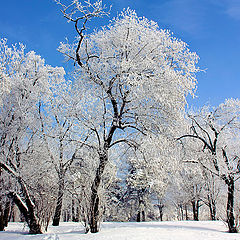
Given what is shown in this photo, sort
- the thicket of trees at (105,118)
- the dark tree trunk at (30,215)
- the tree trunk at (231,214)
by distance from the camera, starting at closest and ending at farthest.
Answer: the thicket of trees at (105,118) < the dark tree trunk at (30,215) < the tree trunk at (231,214)

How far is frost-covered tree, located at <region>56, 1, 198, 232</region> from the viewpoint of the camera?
27.3 ft

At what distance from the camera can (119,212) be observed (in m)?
23.4

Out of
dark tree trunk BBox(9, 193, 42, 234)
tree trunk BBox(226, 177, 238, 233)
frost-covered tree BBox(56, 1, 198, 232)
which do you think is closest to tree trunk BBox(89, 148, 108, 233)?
frost-covered tree BBox(56, 1, 198, 232)

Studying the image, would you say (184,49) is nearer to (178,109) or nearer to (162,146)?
(178,109)

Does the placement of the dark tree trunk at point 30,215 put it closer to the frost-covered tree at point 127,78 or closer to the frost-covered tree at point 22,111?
the frost-covered tree at point 22,111

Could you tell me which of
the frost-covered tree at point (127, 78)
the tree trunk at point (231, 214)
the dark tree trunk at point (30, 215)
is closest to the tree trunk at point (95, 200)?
the frost-covered tree at point (127, 78)

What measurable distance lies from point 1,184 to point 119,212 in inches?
586

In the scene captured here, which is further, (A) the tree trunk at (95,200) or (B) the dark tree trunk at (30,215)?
(B) the dark tree trunk at (30,215)

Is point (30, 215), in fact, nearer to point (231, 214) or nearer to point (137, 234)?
point (137, 234)

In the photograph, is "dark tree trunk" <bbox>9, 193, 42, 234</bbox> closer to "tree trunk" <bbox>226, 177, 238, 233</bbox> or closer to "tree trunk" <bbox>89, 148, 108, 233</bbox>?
"tree trunk" <bbox>89, 148, 108, 233</bbox>

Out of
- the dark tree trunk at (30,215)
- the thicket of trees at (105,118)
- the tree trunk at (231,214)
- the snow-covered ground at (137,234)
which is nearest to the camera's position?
the snow-covered ground at (137,234)

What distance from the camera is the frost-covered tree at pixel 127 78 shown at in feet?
27.3

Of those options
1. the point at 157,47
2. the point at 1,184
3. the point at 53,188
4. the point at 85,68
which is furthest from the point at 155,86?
the point at 1,184

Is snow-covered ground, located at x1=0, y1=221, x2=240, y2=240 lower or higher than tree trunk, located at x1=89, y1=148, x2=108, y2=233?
lower
